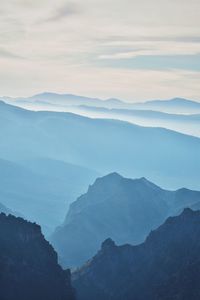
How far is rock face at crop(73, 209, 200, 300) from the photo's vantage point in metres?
112

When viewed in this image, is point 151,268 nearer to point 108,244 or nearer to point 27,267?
point 108,244

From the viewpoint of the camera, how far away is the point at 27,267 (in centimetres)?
9862

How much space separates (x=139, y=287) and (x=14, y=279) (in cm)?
3512

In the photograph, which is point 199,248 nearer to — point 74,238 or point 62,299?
point 62,299

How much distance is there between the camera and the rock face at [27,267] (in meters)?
95.7

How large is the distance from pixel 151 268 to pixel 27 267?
3549cm

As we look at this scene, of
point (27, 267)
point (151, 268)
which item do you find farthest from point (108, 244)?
point (27, 267)

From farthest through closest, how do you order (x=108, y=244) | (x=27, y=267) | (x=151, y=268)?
(x=108, y=244) < (x=151, y=268) < (x=27, y=267)

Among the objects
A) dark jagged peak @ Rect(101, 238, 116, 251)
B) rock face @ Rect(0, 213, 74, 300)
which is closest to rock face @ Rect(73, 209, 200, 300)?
dark jagged peak @ Rect(101, 238, 116, 251)

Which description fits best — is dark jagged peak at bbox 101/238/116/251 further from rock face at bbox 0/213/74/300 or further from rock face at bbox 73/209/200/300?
rock face at bbox 0/213/74/300

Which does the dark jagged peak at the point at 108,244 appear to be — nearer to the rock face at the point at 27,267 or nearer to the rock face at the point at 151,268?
the rock face at the point at 151,268

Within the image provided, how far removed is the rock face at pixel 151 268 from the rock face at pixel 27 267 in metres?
18.8

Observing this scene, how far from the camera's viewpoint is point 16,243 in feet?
334

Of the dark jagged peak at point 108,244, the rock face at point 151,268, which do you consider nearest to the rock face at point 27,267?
the rock face at point 151,268
